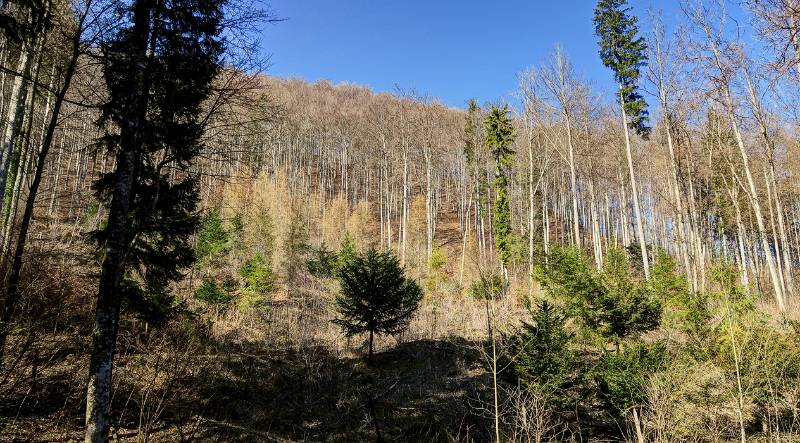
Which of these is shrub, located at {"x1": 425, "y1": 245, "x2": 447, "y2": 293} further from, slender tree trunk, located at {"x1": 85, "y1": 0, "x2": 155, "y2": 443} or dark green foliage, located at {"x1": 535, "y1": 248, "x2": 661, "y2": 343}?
→ slender tree trunk, located at {"x1": 85, "y1": 0, "x2": 155, "y2": 443}

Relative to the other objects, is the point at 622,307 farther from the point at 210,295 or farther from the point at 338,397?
the point at 210,295

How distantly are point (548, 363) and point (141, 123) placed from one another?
9122 mm

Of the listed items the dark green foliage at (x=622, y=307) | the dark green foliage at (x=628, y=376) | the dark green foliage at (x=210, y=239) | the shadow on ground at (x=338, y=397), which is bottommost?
the shadow on ground at (x=338, y=397)

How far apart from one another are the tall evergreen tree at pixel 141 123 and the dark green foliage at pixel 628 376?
30.4ft

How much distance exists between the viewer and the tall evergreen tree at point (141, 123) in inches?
206

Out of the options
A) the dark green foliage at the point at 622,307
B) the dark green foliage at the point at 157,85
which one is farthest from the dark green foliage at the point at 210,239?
the dark green foliage at the point at 622,307

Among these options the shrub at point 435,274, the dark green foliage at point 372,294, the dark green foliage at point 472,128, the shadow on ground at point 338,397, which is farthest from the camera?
the dark green foliage at point 472,128

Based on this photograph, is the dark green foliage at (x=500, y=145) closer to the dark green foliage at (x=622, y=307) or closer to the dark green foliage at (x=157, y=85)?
the dark green foliage at (x=622, y=307)

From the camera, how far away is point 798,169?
28016 millimetres

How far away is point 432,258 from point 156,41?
2242cm

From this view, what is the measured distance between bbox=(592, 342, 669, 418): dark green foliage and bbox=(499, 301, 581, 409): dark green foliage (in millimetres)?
644

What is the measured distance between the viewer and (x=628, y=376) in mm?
8578

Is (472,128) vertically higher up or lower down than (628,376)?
higher up

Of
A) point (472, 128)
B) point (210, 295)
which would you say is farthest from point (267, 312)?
point (472, 128)
